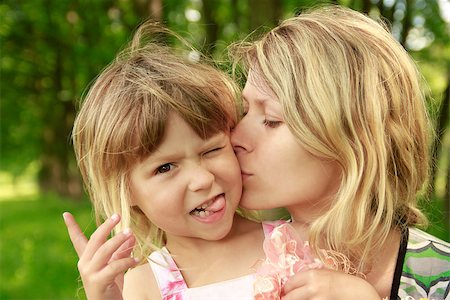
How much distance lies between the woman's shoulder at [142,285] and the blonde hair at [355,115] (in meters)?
0.63

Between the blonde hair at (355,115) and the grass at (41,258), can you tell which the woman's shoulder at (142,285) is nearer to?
the blonde hair at (355,115)

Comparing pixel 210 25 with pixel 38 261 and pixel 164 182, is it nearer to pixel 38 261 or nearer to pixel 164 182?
pixel 38 261

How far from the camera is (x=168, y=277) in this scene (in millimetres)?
2771

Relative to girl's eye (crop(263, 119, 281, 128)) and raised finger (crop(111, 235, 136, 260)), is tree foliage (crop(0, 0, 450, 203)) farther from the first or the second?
raised finger (crop(111, 235, 136, 260))

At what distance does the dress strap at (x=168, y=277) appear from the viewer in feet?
9.04

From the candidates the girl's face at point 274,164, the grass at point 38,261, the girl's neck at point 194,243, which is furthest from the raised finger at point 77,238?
the grass at point 38,261

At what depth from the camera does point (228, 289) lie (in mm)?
2705

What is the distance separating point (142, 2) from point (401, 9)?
5.33 metres

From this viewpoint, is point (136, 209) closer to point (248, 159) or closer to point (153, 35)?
point (248, 159)

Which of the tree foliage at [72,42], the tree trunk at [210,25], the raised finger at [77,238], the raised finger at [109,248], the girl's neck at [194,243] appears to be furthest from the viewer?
the tree foliage at [72,42]

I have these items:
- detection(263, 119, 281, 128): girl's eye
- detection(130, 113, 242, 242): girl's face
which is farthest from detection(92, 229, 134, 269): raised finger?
detection(263, 119, 281, 128): girl's eye

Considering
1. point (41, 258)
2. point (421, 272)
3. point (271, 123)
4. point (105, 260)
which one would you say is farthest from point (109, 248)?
point (41, 258)

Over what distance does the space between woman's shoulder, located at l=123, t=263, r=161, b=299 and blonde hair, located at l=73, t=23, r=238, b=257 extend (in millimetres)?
81

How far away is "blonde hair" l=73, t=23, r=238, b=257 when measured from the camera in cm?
259
